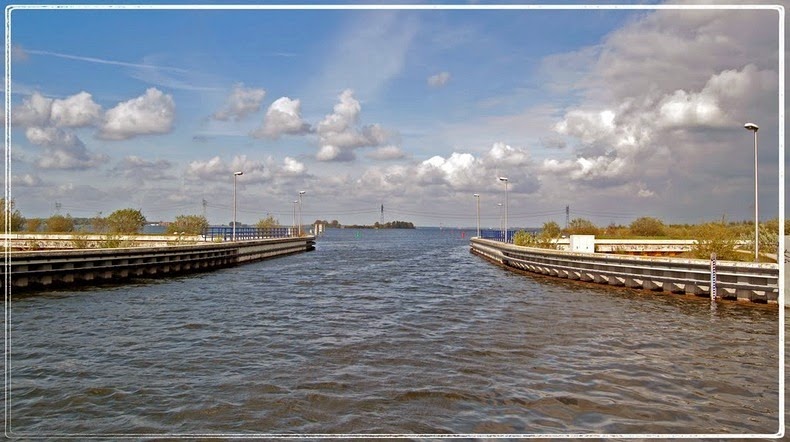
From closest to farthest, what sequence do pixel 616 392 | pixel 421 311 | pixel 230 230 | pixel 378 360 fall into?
pixel 616 392 < pixel 378 360 < pixel 421 311 < pixel 230 230

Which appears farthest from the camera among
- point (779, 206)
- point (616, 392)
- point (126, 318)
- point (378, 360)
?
point (126, 318)

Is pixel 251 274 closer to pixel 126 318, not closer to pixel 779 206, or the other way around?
pixel 126 318

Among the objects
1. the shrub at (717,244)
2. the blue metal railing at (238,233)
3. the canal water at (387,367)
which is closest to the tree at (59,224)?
the blue metal railing at (238,233)

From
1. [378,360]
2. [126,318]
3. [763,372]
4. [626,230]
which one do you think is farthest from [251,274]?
[626,230]

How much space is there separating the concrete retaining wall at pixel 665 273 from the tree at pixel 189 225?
147ft

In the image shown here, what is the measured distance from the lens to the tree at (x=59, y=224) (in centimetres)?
6309

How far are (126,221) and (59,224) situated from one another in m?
7.50

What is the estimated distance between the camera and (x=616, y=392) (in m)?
10.1

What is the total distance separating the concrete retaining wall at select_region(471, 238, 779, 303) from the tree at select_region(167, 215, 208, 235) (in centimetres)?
4493

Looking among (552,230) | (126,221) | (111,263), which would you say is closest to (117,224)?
(126,221)

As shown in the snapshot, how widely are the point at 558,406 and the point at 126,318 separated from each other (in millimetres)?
16042

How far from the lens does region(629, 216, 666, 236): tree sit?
68.6 meters

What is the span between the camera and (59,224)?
209ft

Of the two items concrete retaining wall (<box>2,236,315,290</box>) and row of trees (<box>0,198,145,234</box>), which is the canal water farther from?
row of trees (<box>0,198,145,234</box>)
